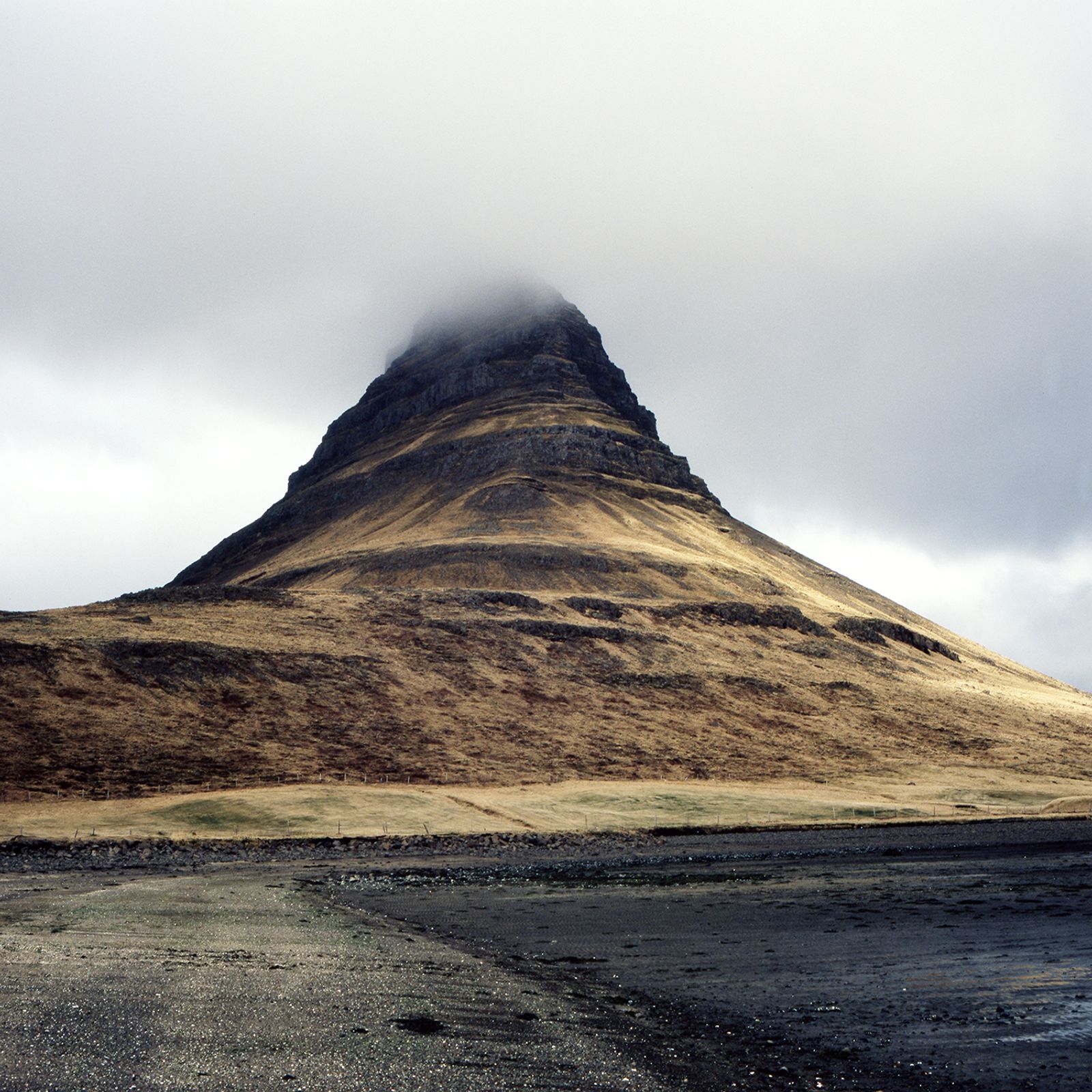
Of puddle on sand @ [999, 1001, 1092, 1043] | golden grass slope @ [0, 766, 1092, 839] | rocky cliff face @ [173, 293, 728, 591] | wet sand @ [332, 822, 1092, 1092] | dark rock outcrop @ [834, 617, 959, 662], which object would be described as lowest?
golden grass slope @ [0, 766, 1092, 839]

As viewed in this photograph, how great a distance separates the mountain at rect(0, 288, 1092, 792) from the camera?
77.0 metres

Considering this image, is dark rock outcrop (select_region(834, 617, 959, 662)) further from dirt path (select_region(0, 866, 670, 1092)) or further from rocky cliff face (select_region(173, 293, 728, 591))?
dirt path (select_region(0, 866, 670, 1092))

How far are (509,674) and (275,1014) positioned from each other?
86.8 m

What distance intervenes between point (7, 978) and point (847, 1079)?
15.5 meters

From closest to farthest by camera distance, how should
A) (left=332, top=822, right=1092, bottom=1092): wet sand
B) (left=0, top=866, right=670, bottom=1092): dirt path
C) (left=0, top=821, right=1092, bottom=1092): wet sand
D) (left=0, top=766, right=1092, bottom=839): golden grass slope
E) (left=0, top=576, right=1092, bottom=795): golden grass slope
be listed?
(left=0, top=866, right=670, bottom=1092): dirt path → (left=0, top=821, right=1092, bottom=1092): wet sand → (left=332, top=822, right=1092, bottom=1092): wet sand → (left=0, top=766, right=1092, bottom=839): golden grass slope → (left=0, top=576, right=1092, bottom=795): golden grass slope

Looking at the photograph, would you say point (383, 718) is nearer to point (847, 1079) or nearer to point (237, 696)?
point (237, 696)

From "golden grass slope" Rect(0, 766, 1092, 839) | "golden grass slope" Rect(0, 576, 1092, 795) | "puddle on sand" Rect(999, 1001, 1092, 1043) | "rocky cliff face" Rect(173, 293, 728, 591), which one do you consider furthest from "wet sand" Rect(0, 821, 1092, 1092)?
"rocky cliff face" Rect(173, 293, 728, 591)

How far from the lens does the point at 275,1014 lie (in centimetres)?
1772

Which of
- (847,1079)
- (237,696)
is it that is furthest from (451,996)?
(237,696)

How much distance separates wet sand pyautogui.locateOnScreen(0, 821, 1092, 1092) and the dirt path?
7cm

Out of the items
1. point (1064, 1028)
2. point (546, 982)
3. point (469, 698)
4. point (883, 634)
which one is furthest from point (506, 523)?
point (1064, 1028)

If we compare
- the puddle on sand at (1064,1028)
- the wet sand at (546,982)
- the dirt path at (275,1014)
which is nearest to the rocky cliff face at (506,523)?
the wet sand at (546,982)

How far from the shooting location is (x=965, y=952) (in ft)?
81.6

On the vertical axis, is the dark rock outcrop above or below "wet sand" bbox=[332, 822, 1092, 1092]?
above
